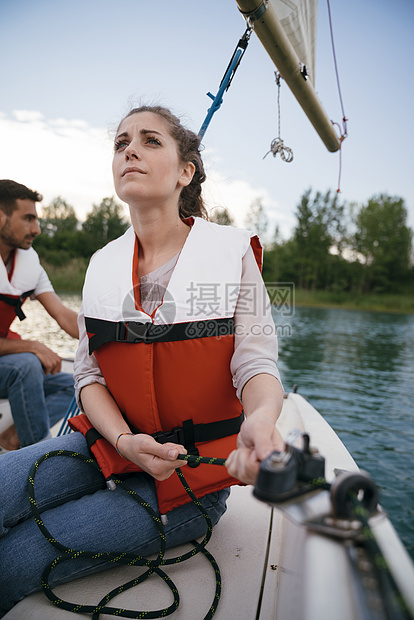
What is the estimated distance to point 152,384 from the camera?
132 centimetres

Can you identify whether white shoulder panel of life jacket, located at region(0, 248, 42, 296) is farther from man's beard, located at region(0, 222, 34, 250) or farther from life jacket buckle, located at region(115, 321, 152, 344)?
life jacket buckle, located at region(115, 321, 152, 344)

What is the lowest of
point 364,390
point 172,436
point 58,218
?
point 364,390

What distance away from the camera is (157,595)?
4.04ft

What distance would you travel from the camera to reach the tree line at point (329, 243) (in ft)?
129

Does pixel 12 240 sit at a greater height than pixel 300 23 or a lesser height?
lesser

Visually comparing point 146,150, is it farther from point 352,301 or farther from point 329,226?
point 329,226

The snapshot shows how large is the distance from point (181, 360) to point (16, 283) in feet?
6.55

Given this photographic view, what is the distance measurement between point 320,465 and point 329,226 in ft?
143

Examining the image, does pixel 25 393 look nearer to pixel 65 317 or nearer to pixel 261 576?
pixel 65 317

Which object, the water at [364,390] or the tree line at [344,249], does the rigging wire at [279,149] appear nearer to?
the water at [364,390]

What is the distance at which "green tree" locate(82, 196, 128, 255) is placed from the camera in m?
40.2

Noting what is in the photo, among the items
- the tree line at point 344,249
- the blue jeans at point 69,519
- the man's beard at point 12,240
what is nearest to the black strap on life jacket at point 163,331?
the blue jeans at point 69,519

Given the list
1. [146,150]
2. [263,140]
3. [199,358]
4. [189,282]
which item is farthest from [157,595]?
[263,140]

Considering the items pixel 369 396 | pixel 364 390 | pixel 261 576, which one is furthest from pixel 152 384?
pixel 364 390
